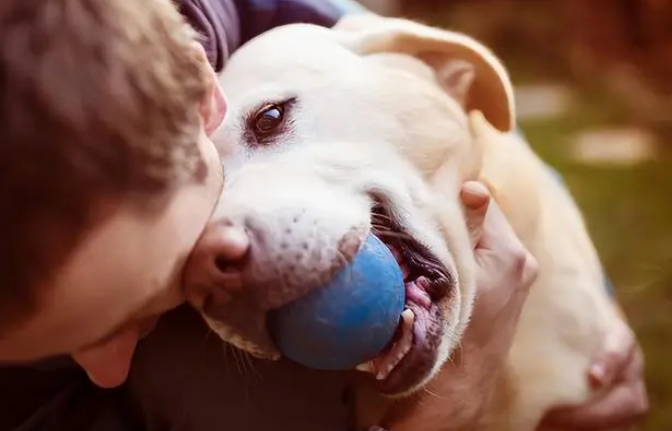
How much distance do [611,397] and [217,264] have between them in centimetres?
62

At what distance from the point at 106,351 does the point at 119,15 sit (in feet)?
0.93

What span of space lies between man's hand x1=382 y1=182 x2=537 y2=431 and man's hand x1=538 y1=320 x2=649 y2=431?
5.2 inches

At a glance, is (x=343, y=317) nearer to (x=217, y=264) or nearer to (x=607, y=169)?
(x=217, y=264)

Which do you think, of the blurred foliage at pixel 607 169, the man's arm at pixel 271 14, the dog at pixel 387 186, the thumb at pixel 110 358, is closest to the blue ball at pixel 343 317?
the dog at pixel 387 186

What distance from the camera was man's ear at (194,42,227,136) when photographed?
0.89 meters

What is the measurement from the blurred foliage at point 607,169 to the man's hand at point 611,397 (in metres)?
0.34

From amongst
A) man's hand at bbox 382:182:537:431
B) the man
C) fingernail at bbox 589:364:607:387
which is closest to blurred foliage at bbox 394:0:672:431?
fingernail at bbox 589:364:607:387

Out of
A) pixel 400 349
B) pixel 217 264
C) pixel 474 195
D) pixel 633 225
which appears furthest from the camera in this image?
pixel 633 225

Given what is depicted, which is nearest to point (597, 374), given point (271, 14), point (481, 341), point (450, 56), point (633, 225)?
point (481, 341)

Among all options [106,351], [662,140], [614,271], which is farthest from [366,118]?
[662,140]

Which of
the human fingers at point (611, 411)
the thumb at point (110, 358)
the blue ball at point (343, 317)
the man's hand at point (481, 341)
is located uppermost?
the blue ball at point (343, 317)

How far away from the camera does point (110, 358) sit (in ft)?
3.00

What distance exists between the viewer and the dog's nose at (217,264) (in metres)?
0.88

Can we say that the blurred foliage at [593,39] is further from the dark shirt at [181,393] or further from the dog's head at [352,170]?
the dark shirt at [181,393]
